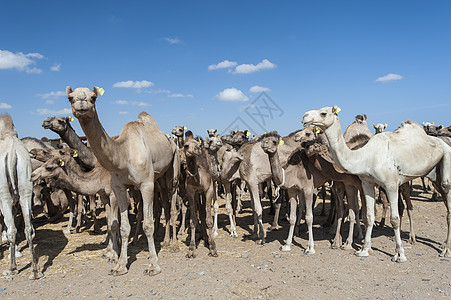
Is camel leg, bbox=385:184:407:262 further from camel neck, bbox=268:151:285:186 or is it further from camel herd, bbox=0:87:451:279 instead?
camel neck, bbox=268:151:285:186

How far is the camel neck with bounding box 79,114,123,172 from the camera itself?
16.8 feet

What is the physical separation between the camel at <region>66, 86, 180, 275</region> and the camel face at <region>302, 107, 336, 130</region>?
3.15m

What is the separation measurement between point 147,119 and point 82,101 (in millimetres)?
3098

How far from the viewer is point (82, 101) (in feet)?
15.9

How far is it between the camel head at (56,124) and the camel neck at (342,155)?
6255mm

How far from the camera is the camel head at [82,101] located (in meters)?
4.82

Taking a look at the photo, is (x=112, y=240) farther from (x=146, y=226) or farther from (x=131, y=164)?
(x=131, y=164)

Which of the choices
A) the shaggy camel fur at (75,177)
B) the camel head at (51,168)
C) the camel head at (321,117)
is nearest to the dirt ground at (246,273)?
the shaggy camel fur at (75,177)

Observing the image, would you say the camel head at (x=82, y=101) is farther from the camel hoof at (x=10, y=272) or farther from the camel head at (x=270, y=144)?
the camel hoof at (x=10, y=272)

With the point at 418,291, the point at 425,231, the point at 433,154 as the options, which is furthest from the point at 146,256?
the point at 425,231

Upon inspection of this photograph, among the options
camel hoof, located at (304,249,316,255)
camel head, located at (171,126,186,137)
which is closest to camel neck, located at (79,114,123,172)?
camel head, located at (171,126,186,137)

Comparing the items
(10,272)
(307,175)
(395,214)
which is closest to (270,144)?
(307,175)

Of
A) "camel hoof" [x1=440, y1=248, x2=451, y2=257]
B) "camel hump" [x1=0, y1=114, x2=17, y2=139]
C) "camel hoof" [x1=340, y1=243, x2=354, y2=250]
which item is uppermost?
"camel hump" [x1=0, y1=114, x2=17, y2=139]

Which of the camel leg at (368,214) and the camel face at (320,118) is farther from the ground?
the camel face at (320,118)
